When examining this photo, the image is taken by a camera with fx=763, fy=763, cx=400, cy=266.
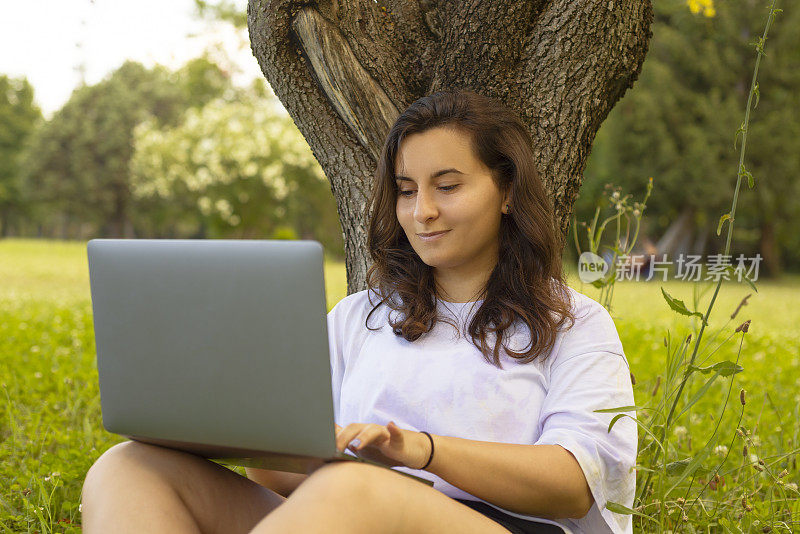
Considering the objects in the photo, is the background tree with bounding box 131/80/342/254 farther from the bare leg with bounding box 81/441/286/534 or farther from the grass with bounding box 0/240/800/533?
the bare leg with bounding box 81/441/286/534

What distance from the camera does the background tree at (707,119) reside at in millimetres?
18188

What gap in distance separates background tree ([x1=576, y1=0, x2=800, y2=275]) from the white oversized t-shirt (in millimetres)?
16400

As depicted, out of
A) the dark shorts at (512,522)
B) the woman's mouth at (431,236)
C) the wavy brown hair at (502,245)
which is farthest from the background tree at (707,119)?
the dark shorts at (512,522)

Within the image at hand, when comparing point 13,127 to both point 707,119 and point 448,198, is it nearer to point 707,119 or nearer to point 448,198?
point 707,119

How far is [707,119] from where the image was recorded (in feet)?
60.7

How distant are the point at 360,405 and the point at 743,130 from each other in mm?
1200

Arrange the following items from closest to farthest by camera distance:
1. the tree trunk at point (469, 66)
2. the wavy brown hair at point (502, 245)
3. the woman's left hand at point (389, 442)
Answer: the woman's left hand at point (389, 442) → the wavy brown hair at point (502, 245) → the tree trunk at point (469, 66)

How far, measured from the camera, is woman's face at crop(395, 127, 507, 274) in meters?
1.80

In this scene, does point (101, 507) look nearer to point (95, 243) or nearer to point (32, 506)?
point (95, 243)

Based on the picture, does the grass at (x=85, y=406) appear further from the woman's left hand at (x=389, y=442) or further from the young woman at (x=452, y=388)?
the woman's left hand at (x=389, y=442)

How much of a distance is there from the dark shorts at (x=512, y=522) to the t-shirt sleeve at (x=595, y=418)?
101mm

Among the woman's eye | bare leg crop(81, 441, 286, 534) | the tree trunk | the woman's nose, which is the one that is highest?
the tree trunk

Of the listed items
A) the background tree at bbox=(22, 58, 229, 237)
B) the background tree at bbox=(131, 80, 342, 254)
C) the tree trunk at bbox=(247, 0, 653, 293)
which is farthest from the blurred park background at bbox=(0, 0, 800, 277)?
the tree trunk at bbox=(247, 0, 653, 293)

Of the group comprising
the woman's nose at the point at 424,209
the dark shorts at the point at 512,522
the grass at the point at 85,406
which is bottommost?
the grass at the point at 85,406
